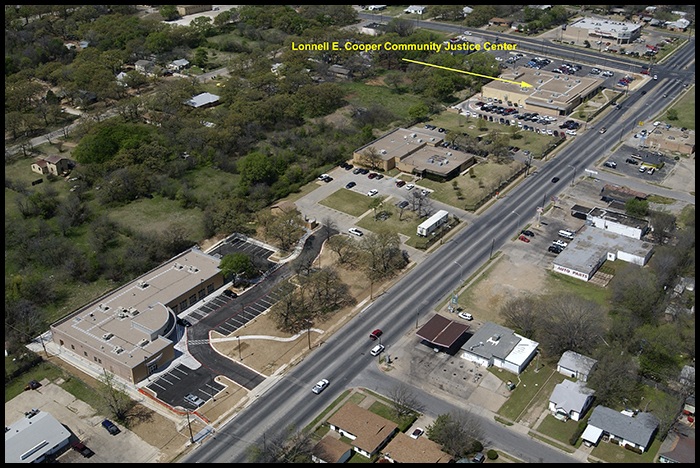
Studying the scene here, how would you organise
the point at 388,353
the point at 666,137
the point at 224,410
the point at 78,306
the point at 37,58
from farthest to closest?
the point at 37,58
the point at 666,137
the point at 78,306
the point at 388,353
the point at 224,410

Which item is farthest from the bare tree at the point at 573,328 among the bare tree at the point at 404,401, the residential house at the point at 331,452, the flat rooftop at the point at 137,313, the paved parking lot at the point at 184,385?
the flat rooftop at the point at 137,313

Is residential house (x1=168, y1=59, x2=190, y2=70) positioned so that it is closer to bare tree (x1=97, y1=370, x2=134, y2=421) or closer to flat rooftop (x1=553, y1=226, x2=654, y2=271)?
flat rooftop (x1=553, y1=226, x2=654, y2=271)

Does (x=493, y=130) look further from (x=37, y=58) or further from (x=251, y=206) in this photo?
(x=37, y=58)

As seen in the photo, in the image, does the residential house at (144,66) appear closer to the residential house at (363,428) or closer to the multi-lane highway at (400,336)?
the multi-lane highway at (400,336)

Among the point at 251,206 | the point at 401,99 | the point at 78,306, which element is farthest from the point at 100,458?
the point at 401,99

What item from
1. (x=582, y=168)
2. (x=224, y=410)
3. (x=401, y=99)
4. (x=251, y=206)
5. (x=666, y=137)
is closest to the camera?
(x=224, y=410)

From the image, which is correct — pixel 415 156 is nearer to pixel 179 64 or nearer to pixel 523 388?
pixel 523 388

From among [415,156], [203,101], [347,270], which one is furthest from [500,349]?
[203,101]

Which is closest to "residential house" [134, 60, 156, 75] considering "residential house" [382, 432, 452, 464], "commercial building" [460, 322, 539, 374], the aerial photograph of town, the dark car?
the aerial photograph of town
